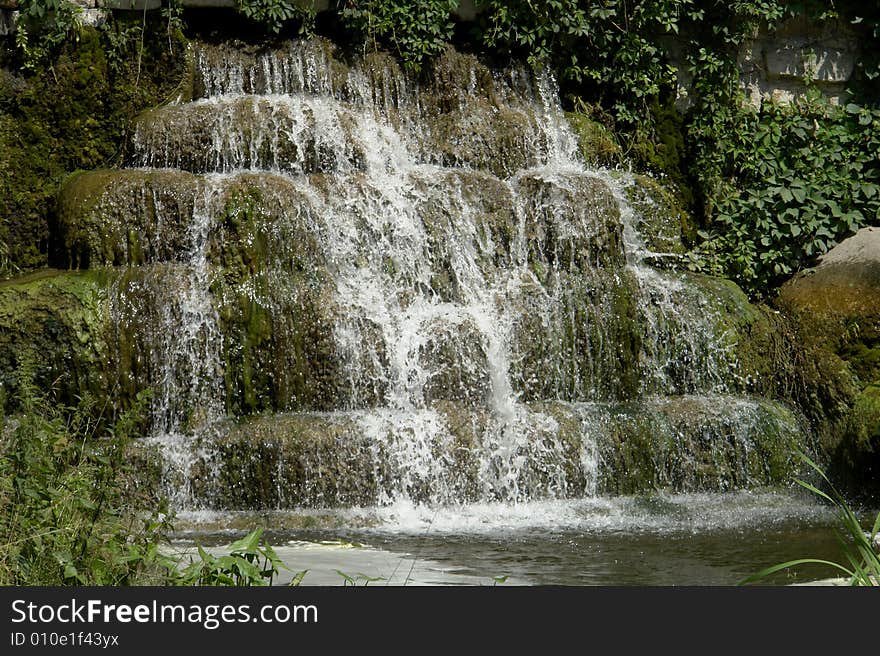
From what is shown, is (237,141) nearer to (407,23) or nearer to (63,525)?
(407,23)

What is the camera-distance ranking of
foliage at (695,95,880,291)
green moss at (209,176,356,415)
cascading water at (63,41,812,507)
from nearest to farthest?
cascading water at (63,41,812,507), green moss at (209,176,356,415), foliage at (695,95,880,291)

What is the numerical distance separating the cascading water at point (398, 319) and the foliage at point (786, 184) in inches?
46.9

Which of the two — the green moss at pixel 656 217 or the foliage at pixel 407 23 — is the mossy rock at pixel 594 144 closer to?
the green moss at pixel 656 217

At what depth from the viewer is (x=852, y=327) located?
9328 mm

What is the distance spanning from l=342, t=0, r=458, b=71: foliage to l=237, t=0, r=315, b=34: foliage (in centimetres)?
38

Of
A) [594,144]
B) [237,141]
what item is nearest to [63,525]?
[237,141]

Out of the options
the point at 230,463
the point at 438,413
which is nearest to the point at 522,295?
the point at 438,413

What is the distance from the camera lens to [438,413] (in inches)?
326

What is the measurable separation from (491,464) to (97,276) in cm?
330

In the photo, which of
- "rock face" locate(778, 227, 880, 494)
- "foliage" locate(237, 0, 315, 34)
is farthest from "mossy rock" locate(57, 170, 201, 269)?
"rock face" locate(778, 227, 880, 494)

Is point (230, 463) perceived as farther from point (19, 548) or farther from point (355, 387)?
point (19, 548)

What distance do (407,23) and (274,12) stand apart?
4.27 feet

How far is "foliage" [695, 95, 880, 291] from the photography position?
10.6m

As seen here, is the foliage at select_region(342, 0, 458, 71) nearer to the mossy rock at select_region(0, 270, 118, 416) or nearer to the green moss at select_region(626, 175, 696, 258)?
the green moss at select_region(626, 175, 696, 258)
